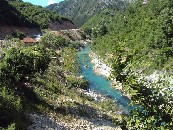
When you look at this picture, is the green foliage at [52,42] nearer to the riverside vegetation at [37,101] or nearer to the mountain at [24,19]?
the mountain at [24,19]

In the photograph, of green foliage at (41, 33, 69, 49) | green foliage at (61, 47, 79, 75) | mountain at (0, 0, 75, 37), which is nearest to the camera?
green foliage at (61, 47, 79, 75)

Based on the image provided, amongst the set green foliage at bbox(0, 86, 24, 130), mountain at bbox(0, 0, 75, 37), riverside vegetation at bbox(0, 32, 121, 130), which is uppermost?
mountain at bbox(0, 0, 75, 37)

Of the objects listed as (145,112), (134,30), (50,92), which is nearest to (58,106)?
(50,92)

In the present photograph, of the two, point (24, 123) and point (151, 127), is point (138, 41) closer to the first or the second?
point (24, 123)

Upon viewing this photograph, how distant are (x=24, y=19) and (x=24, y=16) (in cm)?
975

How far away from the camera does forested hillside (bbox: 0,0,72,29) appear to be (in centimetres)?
12570

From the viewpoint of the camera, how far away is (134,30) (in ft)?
340

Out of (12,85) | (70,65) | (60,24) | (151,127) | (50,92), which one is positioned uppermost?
(60,24)

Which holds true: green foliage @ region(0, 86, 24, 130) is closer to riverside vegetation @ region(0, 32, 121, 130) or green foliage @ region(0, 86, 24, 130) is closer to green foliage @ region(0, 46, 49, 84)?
riverside vegetation @ region(0, 32, 121, 130)

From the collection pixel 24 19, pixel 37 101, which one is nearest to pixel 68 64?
pixel 37 101

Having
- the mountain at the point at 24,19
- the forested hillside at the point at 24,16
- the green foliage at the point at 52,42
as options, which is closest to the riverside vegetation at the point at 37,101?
the mountain at the point at 24,19

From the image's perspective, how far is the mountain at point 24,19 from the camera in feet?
392

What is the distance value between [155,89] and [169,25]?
64294 mm

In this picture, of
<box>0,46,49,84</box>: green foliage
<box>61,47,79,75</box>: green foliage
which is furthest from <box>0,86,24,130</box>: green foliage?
<box>61,47,79,75</box>: green foliage
